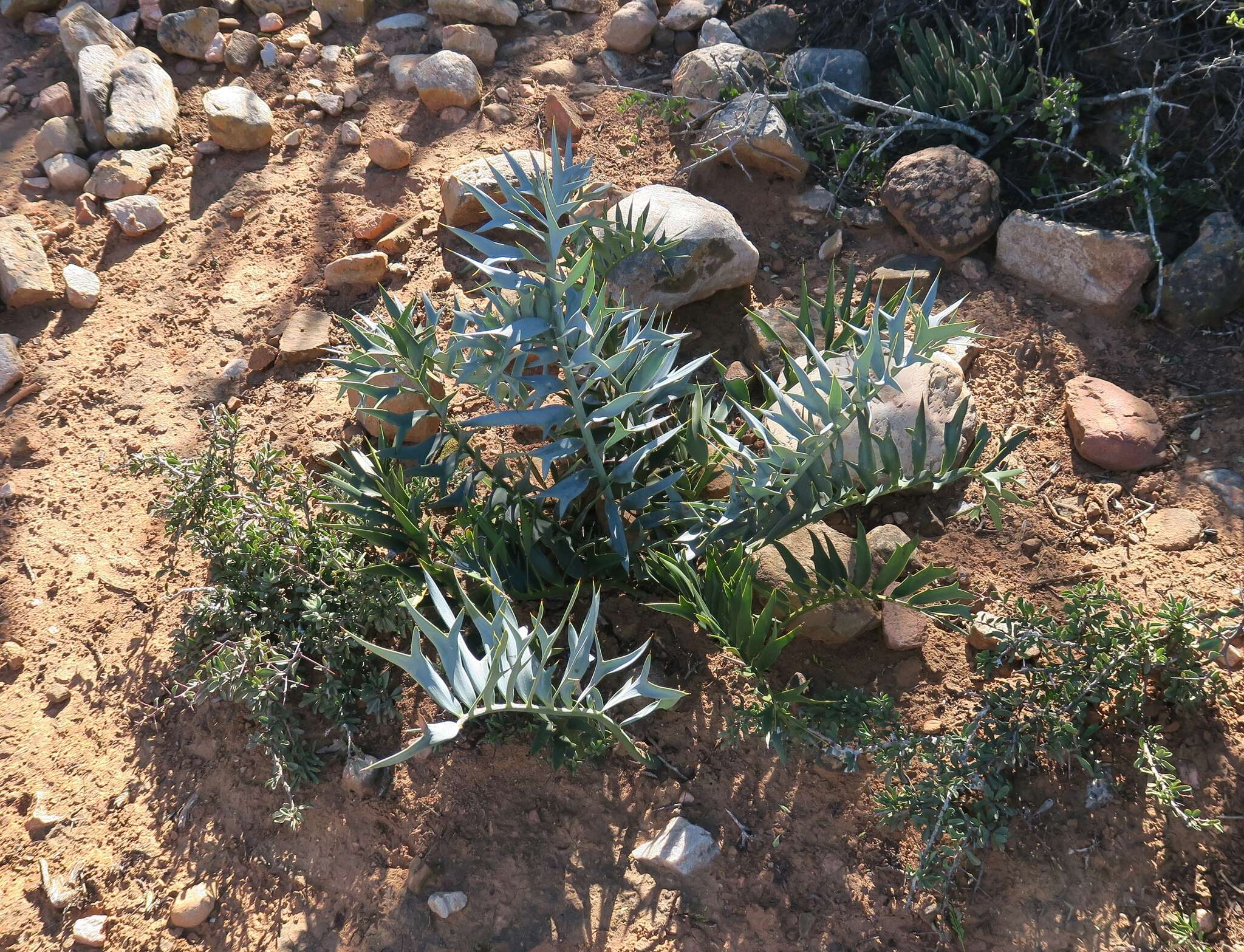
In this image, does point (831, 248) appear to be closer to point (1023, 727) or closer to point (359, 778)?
point (1023, 727)

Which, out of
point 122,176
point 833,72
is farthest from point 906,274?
point 122,176

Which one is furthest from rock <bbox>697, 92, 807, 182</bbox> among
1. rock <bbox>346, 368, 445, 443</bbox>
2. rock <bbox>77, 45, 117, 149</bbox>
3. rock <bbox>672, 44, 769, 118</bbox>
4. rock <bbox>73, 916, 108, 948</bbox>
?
rock <bbox>73, 916, 108, 948</bbox>

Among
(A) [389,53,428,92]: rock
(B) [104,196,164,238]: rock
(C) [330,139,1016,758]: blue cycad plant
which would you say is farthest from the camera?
(A) [389,53,428,92]: rock

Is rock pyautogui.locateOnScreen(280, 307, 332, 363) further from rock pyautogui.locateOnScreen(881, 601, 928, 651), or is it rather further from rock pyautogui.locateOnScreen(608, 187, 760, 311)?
rock pyautogui.locateOnScreen(881, 601, 928, 651)

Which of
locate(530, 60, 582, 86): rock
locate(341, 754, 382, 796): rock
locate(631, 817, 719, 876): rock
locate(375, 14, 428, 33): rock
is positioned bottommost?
locate(341, 754, 382, 796): rock

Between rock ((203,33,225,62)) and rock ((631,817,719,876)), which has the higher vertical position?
rock ((203,33,225,62))

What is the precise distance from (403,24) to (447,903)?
3.29 meters

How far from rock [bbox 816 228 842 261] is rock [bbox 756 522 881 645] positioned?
1117 millimetres

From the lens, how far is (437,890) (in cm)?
192

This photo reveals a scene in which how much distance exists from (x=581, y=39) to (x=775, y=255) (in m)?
1.41

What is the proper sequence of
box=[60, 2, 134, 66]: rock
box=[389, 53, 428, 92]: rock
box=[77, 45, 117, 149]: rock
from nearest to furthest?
box=[77, 45, 117, 149]: rock → box=[389, 53, 428, 92]: rock → box=[60, 2, 134, 66]: rock

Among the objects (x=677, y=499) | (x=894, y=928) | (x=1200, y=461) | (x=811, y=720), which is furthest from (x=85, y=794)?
(x=1200, y=461)

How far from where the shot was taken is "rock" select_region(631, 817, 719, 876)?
1904mm

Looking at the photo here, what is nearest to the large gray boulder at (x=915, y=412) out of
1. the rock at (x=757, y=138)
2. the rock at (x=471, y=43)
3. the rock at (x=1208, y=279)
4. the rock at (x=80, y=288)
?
the rock at (x=1208, y=279)
